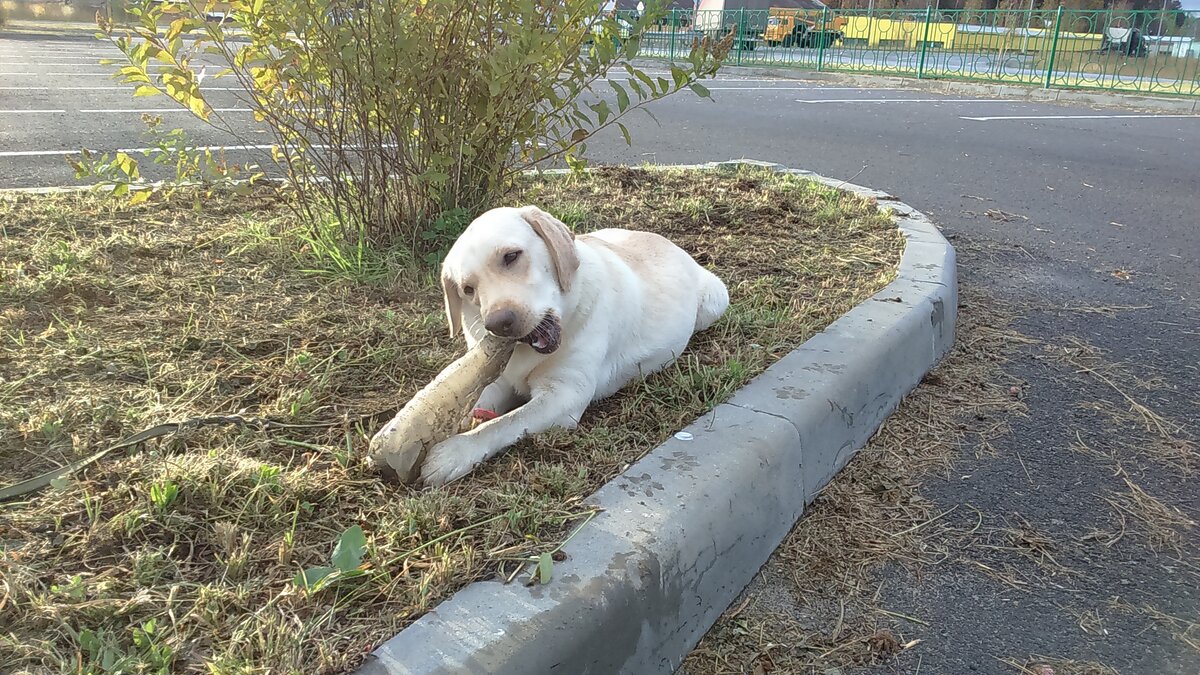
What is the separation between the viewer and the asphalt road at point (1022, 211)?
194cm

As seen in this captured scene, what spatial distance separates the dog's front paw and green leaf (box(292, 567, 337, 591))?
0.45 metres

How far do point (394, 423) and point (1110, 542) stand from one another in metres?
2.01

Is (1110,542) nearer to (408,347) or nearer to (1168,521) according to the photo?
(1168,521)

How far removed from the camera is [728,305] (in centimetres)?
336

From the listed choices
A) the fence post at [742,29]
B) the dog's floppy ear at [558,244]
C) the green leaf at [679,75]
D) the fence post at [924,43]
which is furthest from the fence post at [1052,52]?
the dog's floppy ear at [558,244]

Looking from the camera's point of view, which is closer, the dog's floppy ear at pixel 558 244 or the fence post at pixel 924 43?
the dog's floppy ear at pixel 558 244

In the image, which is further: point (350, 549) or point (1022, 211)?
point (1022, 211)

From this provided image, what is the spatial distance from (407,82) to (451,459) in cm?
194

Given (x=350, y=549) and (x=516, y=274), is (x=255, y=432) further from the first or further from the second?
(x=516, y=274)

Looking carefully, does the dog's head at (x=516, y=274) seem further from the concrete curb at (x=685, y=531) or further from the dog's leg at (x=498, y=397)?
the concrete curb at (x=685, y=531)

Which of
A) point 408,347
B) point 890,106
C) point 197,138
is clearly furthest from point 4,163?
point 890,106

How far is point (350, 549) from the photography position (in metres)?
1.66

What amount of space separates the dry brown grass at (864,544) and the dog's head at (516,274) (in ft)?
3.06

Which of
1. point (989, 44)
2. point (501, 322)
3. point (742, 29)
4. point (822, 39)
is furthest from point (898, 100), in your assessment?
point (501, 322)
